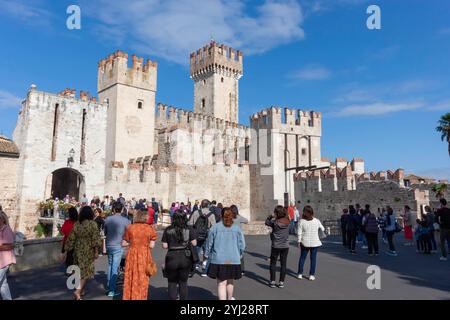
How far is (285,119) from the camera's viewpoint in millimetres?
33719

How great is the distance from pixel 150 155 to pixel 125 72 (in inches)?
307

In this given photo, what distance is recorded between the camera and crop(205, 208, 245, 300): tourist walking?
19.1 ft

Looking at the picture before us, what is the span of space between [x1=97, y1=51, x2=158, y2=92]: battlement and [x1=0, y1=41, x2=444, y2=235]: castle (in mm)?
93

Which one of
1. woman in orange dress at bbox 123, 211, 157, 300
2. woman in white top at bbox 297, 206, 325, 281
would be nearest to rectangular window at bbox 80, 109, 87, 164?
woman in white top at bbox 297, 206, 325, 281

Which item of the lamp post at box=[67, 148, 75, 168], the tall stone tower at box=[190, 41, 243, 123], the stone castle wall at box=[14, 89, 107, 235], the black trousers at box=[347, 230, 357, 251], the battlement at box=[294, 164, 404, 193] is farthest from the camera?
the tall stone tower at box=[190, 41, 243, 123]

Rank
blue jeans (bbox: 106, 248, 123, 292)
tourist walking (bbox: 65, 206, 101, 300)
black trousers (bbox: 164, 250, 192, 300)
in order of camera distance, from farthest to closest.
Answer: blue jeans (bbox: 106, 248, 123, 292), tourist walking (bbox: 65, 206, 101, 300), black trousers (bbox: 164, 250, 192, 300)

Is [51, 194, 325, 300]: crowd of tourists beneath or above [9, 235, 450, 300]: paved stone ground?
above

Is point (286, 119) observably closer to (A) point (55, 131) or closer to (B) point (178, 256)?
(A) point (55, 131)

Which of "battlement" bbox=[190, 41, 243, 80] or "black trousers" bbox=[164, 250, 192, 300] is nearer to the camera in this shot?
"black trousers" bbox=[164, 250, 192, 300]

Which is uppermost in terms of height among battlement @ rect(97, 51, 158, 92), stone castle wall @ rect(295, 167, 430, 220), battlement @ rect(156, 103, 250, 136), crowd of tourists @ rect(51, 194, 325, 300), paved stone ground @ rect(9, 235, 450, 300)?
battlement @ rect(97, 51, 158, 92)

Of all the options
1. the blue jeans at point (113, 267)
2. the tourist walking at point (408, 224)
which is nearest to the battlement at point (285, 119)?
the tourist walking at point (408, 224)

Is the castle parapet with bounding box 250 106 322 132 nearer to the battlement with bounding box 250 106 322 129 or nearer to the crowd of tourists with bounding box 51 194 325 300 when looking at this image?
the battlement with bounding box 250 106 322 129
